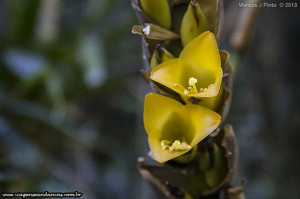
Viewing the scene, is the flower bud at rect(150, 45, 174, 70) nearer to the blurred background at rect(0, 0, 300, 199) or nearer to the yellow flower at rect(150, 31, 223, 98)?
the yellow flower at rect(150, 31, 223, 98)

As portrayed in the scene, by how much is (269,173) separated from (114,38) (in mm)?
777

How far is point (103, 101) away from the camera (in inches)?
52.0

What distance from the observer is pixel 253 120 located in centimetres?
117

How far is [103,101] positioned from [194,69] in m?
0.99

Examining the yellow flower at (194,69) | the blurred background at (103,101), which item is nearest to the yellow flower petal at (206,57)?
the yellow flower at (194,69)

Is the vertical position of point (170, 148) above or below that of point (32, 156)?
above

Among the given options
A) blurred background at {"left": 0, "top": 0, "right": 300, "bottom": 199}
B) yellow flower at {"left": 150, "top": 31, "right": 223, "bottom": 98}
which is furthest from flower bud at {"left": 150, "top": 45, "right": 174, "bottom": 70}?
blurred background at {"left": 0, "top": 0, "right": 300, "bottom": 199}

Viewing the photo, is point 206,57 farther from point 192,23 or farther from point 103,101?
point 103,101

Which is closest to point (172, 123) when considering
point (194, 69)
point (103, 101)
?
point (194, 69)

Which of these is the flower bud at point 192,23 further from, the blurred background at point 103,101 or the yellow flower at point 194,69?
the blurred background at point 103,101

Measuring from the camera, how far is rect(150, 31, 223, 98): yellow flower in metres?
0.31

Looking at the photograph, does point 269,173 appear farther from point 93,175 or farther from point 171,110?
point 171,110

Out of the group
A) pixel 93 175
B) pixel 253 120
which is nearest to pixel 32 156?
pixel 93 175

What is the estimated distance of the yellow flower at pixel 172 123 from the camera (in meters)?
0.30
